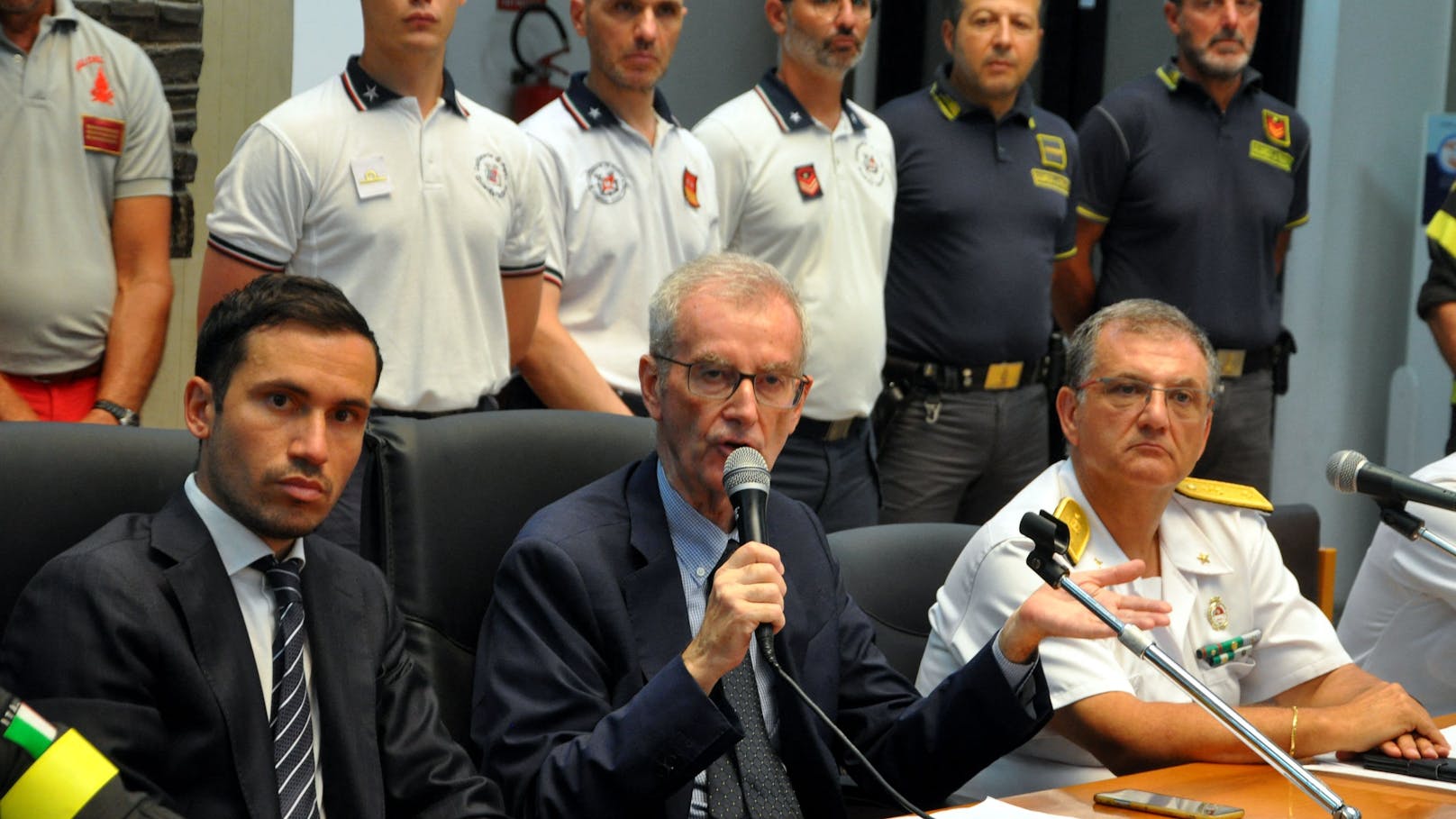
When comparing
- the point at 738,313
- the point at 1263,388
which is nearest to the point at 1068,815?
the point at 738,313

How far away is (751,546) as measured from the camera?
1808 mm

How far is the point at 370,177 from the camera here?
2.98 m

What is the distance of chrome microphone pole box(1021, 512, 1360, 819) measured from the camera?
1.77 metres

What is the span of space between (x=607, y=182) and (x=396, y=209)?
556mm

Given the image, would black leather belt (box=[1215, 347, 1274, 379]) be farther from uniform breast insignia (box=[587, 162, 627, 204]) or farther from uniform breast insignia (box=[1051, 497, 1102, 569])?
uniform breast insignia (box=[1051, 497, 1102, 569])

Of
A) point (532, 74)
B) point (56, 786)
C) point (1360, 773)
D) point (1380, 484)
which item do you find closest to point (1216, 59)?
point (532, 74)

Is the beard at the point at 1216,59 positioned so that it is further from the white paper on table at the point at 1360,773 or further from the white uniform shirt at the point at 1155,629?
the white paper on table at the point at 1360,773

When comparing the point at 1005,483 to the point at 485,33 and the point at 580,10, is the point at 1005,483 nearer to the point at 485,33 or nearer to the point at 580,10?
the point at 580,10

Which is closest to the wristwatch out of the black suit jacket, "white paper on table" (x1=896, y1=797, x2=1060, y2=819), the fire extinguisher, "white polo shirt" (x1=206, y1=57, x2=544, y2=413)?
"white polo shirt" (x1=206, y1=57, x2=544, y2=413)

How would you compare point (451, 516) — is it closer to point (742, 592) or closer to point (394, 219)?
point (742, 592)

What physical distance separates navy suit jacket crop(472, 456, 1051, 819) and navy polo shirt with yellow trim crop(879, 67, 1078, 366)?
5.65 ft

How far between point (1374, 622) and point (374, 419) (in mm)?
1735

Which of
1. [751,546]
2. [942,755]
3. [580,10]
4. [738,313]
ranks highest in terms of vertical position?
[580,10]


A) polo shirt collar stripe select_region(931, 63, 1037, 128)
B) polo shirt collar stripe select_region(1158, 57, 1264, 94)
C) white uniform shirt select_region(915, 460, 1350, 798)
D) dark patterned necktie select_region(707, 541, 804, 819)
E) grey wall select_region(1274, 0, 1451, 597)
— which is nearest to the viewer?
dark patterned necktie select_region(707, 541, 804, 819)
